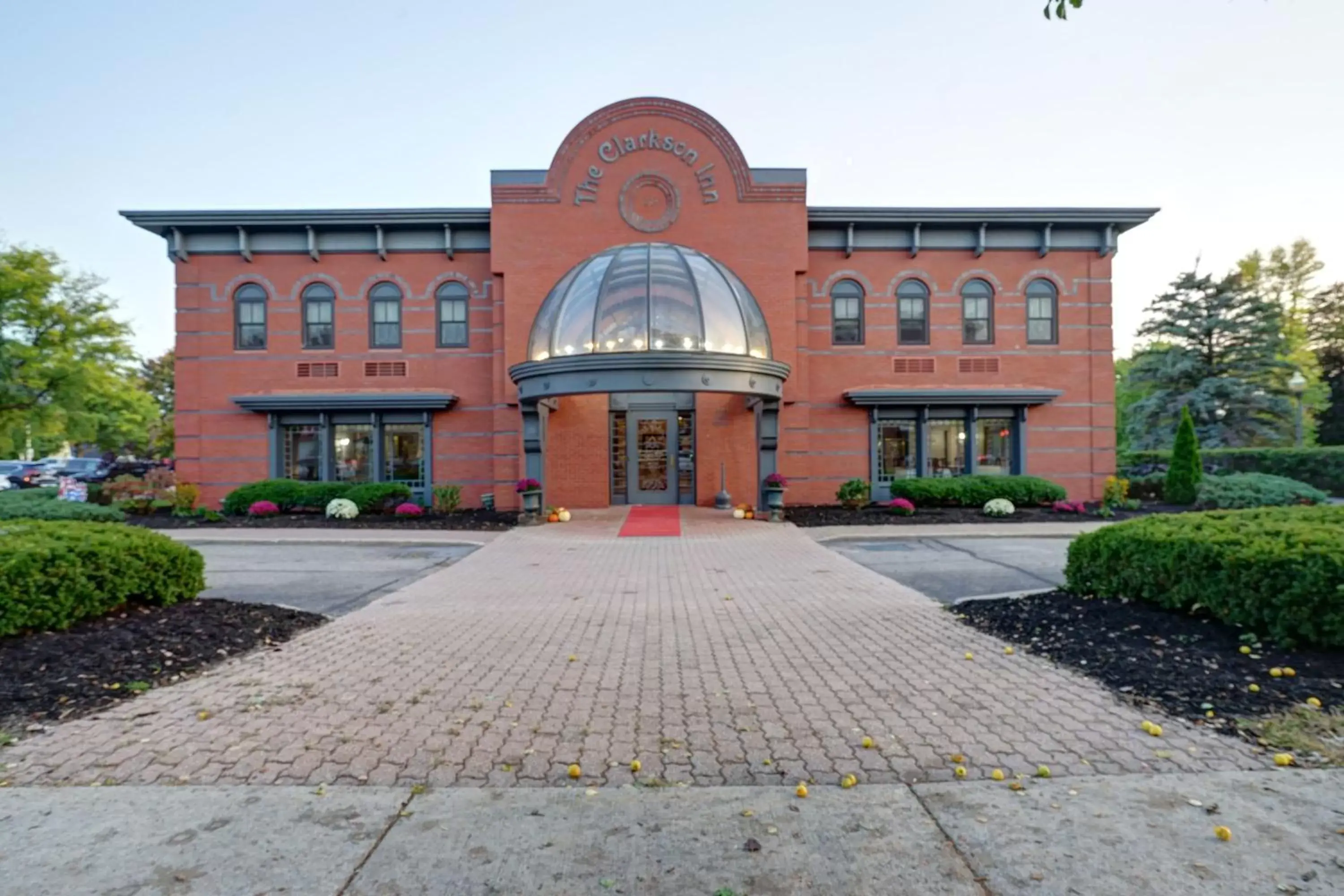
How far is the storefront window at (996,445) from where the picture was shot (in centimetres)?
1911

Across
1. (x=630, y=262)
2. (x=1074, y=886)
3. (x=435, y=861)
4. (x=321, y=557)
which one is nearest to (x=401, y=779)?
(x=435, y=861)

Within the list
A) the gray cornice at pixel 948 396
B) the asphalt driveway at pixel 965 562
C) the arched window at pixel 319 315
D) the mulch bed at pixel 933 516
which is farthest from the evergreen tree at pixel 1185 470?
the arched window at pixel 319 315

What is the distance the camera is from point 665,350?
1384 centimetres

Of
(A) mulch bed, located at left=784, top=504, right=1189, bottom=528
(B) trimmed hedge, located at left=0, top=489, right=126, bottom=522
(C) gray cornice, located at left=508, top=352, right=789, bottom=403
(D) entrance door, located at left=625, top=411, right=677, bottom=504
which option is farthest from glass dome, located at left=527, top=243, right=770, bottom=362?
(B) trimmed hedge, located at left=0, top=489, right=126, bottom=522

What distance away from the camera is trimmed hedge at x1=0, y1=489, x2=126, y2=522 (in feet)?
42.2

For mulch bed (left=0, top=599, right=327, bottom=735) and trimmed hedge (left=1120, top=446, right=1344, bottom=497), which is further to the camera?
trimmed hedge (left=1120, top=446, right=1344, bottom=497)

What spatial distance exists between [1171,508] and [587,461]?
15.5 metres

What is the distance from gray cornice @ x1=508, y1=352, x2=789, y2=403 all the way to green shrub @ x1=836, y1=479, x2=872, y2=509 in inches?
142

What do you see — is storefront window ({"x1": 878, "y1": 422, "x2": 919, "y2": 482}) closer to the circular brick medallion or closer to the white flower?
the circular brick medallion

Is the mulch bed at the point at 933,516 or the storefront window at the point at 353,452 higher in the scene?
the storefront window at the point at 353,452

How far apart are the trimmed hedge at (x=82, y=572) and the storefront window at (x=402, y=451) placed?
1221 centimetres

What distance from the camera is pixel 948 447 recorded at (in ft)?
63.0

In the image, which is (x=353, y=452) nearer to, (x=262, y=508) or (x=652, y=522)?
(x=262, y=508)

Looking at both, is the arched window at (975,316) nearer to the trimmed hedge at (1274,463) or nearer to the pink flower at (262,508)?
the trimmed hedge at (1274,463)
